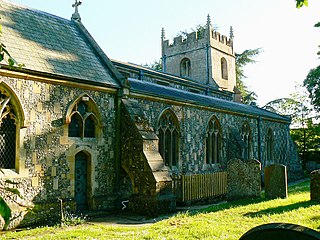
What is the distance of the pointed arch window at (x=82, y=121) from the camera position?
33.5ft

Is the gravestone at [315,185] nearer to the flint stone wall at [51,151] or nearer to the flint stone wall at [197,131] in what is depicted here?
the flint stone wall at [197,131]

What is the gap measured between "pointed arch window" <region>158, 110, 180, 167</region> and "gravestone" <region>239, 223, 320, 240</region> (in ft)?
34.7

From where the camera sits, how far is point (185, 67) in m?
31.0

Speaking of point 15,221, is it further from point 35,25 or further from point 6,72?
point 35,25

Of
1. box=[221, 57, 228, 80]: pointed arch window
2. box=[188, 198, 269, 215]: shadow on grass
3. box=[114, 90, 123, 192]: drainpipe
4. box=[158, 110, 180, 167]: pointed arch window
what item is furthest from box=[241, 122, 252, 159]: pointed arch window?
box=[221, 57, 228, 80]: pointed arch window

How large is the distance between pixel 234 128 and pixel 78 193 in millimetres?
10686

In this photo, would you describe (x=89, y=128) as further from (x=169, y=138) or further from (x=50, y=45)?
(x=169, y=138)

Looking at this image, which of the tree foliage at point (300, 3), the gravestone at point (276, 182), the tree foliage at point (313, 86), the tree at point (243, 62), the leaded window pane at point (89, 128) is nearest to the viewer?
the tree foliage at point (300, 3)

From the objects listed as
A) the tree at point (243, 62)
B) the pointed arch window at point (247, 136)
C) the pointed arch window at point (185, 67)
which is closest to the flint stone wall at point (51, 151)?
the pointed arch window at point (247, 136)

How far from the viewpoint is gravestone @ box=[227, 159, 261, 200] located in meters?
11.5

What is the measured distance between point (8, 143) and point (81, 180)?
2.58 meters

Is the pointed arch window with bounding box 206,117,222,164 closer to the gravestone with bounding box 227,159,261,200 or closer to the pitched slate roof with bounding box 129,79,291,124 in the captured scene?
the pitched slate roof with bounding box 129,79,291,124

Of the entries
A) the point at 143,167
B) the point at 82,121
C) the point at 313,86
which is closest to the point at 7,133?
the point at 82,121

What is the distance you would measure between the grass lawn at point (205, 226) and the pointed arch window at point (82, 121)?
10.2 ft
